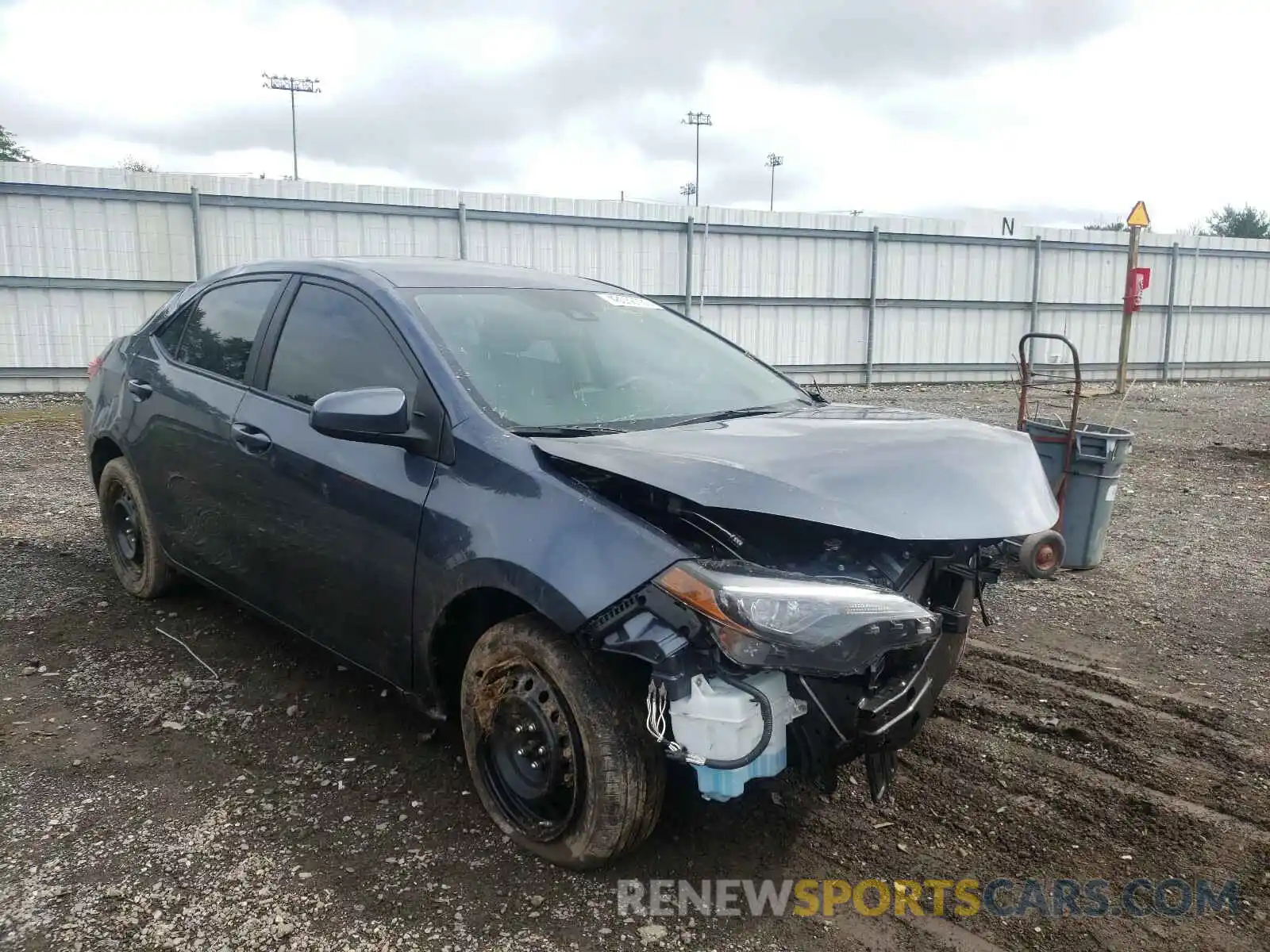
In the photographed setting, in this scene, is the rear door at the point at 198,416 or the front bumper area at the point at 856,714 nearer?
the front bumper area at the point at 856,714

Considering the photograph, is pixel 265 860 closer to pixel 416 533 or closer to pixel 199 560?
pixel 416 533

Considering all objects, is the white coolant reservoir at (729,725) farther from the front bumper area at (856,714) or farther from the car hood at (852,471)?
the car hood at (852,471)

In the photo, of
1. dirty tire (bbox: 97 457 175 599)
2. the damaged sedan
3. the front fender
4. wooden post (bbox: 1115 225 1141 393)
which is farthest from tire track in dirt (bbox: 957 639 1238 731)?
wooden post (bbox: 1115 225 1141 393)

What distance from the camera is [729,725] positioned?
7.20ft

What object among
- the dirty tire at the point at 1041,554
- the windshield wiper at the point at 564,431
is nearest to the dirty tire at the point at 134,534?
the windshield wiper at the point at 564,431

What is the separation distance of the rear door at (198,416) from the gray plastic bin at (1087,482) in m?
4.16

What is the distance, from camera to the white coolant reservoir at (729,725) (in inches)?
86.5

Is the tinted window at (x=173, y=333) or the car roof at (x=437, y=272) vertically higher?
the car roof at (x=437, y=272)

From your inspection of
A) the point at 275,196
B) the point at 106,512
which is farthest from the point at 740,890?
the point at 275,196

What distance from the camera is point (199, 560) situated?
394 centimetres

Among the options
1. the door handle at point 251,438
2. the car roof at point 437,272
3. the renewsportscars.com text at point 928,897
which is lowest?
the renewsportscars.com text at point 928,897

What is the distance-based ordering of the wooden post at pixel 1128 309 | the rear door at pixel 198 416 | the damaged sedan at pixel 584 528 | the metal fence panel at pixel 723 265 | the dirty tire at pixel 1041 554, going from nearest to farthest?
the damaged sedan at pixel 584 528 → the dirty tire at pixel 1041 554 → the rear door at pixel 198 416 → the metal fence panel at pixel 723 265 → the wooden post at pixel 1128 309

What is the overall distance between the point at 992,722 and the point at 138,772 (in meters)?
2.95

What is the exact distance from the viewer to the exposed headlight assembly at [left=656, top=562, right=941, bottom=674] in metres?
2.13
